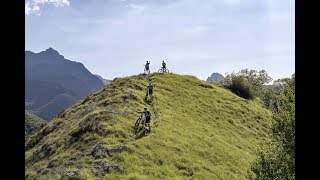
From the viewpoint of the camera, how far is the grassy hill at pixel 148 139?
4178 cm

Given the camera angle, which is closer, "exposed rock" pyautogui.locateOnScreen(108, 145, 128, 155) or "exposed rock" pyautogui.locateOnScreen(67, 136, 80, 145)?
"exposed rock" pyautogui.locateOnScreen(108, 145, 128, 155)

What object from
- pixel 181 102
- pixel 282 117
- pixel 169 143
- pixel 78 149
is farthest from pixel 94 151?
pixel 181 102

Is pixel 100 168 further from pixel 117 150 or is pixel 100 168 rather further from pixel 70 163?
pixel 117 150

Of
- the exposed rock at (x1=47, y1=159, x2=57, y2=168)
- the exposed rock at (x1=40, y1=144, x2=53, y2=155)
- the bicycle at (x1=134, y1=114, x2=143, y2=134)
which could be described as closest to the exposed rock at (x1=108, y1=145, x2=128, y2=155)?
the exposed rock at (x1=47, y1=159, x2=57, y2=168)

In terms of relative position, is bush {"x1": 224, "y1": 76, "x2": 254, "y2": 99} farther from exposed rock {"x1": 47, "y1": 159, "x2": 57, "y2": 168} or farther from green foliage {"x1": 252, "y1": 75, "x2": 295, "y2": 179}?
exposed rock {"x1": 47, "y1": 159, "x2": 57, "y2": 168}

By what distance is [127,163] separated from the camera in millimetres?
41281

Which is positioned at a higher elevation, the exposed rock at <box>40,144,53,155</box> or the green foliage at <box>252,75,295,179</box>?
the green foliage at <box>252,75,295,179</box>

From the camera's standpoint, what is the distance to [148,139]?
49062 millimetres

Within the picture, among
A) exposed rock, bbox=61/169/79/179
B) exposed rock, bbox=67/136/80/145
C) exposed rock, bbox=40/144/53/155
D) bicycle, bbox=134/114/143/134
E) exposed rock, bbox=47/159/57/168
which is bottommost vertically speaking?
exposed rock, bbox=61/169/79/179

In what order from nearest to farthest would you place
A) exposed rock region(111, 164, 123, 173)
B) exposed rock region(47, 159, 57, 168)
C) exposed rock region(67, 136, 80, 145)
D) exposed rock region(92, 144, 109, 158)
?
exposed rock region(111, 164, 123, 173), exposed rock region(47, 159, 57, 168), exposed rock region(92, 144, 109, 158), exposed rock region(67, 136, 80, 145)

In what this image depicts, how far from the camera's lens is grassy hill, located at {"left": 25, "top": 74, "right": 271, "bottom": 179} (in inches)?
1645

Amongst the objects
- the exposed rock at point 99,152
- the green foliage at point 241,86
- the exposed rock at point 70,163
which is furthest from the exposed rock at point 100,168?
the green foliage at point 241,86
